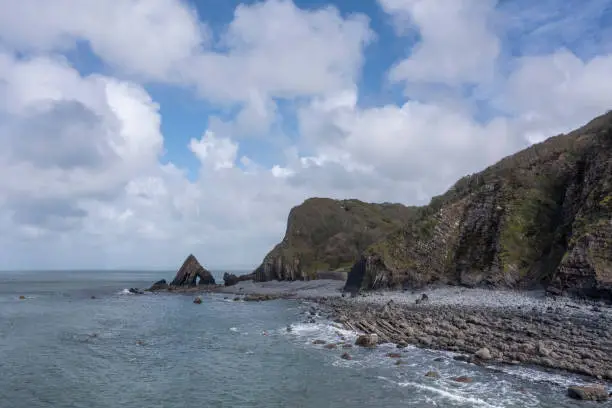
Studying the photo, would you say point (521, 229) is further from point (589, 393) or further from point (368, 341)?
point (589, 393)

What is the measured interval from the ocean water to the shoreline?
6.42ft

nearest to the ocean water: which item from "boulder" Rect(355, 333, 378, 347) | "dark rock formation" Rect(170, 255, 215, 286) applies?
"boulder" Rect(355, 333, 378, 347)

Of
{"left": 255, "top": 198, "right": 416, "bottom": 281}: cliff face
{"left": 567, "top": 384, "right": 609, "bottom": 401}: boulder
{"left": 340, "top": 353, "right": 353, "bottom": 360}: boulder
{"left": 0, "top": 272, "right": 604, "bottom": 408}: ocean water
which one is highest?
{"left": 255, "top": 198, "right": 416, "bottom": 281}: cliff face

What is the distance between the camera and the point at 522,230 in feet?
220

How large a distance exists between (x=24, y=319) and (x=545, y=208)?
80.1m

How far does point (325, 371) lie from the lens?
32875 mm

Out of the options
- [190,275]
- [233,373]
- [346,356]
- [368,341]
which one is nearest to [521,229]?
[368,341]

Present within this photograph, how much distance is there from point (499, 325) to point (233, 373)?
78.9 feet

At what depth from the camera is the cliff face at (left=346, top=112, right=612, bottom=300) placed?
50062 mm

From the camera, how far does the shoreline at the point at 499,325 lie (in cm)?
3097

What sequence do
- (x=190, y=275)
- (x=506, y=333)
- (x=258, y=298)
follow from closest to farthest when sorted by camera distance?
(x=506, y=333), (x=258, y=298), (x=190, y=275)

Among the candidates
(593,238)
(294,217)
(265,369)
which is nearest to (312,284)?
(294,217)

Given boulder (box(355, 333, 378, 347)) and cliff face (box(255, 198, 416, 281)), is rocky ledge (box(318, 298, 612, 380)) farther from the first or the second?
cliff face (box(255, 198, 416, 281))

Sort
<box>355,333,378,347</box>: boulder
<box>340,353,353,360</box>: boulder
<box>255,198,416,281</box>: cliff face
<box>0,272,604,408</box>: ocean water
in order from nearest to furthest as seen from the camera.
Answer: <box>0,272,604,408</box>: ocean water, <box>340,353,353,360</box>: boulder, <box>355,333,378,347</box>: boulder, <box>255,198,416,281</box>: cliff face
